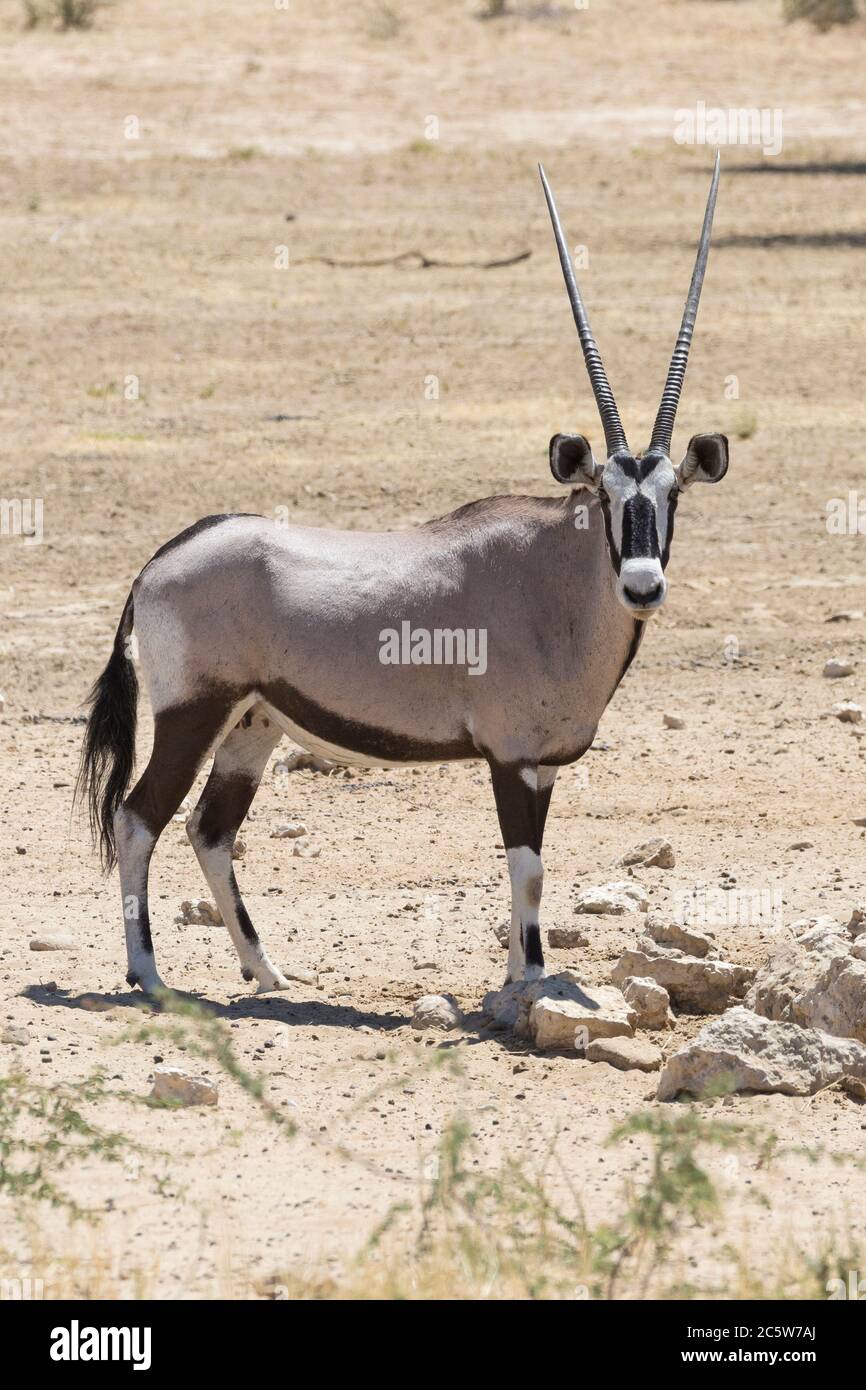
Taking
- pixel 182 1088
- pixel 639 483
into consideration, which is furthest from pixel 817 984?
pixel 182 1088

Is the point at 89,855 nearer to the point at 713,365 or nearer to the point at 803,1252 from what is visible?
the point at 803,1252

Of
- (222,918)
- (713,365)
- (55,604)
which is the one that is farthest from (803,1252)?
(713,365)

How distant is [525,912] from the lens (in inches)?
298

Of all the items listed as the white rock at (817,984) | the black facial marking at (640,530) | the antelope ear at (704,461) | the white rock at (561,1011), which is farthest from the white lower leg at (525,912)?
the antelope ear at (704,461)

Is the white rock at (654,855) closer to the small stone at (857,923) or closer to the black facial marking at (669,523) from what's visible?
the small stone at (857,923)

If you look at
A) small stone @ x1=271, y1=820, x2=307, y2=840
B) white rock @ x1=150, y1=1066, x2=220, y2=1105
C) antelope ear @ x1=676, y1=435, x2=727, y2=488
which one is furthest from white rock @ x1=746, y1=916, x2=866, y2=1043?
small stone @ x1=271, y1=820, x2=307, y2=840

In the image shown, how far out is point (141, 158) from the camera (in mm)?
32250

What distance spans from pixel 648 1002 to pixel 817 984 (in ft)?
1.91

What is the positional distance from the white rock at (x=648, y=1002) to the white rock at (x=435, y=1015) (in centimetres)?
59

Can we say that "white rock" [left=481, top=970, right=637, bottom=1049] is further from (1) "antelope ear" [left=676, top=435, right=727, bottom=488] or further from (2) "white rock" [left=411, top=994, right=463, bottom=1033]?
(1) "antelope ear" [left=676, top=435, right=727, bottom=488]

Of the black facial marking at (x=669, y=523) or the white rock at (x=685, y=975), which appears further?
the white rock at (x=685, y=975)

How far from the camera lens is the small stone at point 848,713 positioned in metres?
11.0

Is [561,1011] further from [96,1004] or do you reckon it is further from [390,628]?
[96,1004]
